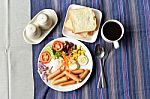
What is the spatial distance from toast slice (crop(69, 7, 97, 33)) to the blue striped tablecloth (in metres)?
0.04

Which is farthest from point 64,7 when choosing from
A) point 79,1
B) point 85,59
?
point 85,59

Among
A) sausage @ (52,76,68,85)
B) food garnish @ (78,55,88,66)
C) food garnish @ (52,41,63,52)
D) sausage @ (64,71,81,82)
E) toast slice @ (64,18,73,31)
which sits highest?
toast slice @ (64,18,73,31)

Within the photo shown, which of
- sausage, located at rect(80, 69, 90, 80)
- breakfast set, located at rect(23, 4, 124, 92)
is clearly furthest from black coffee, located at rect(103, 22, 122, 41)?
sausage, located at rect(80, 69, 90, 80)

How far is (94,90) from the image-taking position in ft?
3.06

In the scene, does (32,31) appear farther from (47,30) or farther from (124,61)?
(124,61)

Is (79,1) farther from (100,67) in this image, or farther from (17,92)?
(17,92)

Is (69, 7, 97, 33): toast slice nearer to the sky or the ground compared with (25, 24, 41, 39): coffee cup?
nearer to the sky

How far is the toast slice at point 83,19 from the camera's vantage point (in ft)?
3.09

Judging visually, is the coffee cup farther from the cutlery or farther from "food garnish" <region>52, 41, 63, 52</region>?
the cutlery

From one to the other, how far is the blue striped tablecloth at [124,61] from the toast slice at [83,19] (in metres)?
0.04

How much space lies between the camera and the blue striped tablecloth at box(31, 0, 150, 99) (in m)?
0.93

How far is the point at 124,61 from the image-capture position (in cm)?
94

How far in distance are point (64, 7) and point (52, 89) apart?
0.23 meters

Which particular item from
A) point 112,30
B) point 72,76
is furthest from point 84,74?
point 112,30
